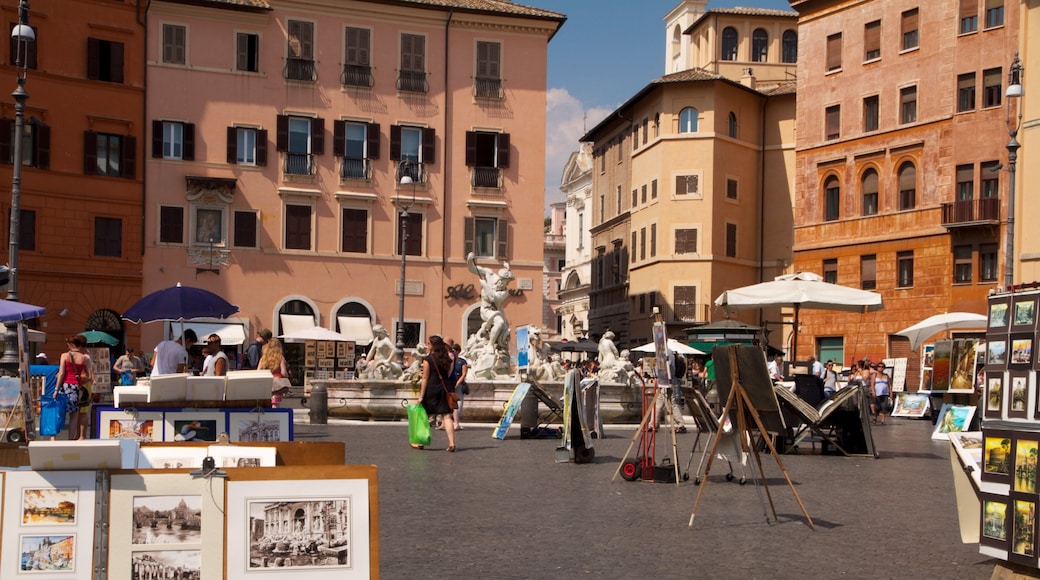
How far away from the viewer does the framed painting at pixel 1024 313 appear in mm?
7098

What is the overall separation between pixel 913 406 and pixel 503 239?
18.4 meters

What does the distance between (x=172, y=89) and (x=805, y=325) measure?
984 inches

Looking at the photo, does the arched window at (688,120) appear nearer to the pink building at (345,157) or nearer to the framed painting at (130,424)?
the pink building at (345,157)

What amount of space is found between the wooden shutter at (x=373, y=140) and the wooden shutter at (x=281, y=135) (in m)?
2.84

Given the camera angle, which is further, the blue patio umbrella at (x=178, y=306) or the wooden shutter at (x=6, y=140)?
the wooden shutter at (x=6, y=140)

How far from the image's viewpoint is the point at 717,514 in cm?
1080

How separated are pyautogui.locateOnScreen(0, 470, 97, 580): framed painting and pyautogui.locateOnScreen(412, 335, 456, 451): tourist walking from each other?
41.7 feet

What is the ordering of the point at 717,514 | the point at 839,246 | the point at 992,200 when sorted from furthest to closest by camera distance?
the point at 839,246, the point at 992,200, the point at 717,514

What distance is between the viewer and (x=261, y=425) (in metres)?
8.15

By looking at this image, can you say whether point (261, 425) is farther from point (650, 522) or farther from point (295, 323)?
point (295, 323)

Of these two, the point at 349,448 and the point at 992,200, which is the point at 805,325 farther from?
the point at 349,448

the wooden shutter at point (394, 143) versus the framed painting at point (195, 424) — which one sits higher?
the wooden shutter at point (394, 143)

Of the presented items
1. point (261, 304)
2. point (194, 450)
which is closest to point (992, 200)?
point (261, 304)

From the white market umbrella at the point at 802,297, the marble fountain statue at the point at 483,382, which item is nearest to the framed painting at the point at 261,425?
the white market umbrella at the point at 802,297
